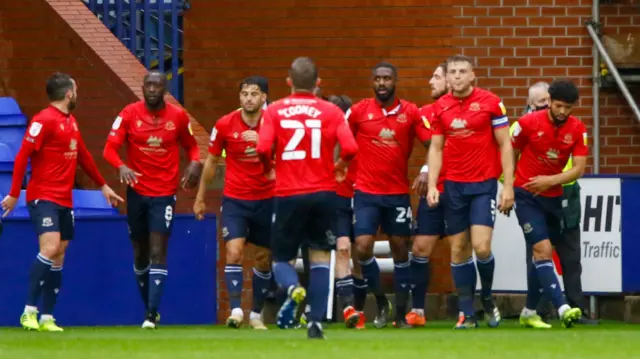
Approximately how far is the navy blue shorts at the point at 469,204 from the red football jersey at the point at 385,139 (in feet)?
3.11

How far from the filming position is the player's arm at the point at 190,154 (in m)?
15.6

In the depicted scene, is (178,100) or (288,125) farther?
(178,100)

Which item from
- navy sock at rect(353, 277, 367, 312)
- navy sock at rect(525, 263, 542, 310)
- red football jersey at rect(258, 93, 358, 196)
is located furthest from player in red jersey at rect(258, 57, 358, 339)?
navy sock at rect(353, 277, 367, 312)

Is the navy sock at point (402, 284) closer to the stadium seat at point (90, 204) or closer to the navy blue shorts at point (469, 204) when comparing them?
the navy blue shorts at point (469, 204)

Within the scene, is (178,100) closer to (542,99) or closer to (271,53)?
(271,53)

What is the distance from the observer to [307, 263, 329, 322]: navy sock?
39.7 ft

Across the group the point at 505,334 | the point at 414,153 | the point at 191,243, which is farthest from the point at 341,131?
the point at 414,153

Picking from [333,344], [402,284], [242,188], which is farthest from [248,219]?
[333,344]

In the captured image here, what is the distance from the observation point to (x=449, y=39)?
18.2 meters

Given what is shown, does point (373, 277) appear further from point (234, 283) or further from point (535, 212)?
point (535, 212)

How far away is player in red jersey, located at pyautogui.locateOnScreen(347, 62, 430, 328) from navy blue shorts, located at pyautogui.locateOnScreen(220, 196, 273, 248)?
0.82 meters

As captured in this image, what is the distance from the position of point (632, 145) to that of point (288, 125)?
23.2ft

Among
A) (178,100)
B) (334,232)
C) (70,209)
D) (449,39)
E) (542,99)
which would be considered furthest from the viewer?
(178,100)

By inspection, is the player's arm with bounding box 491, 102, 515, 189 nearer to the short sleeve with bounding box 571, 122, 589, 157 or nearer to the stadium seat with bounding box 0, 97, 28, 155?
the short sleeve with bounding box 571, 122, 589, 157
